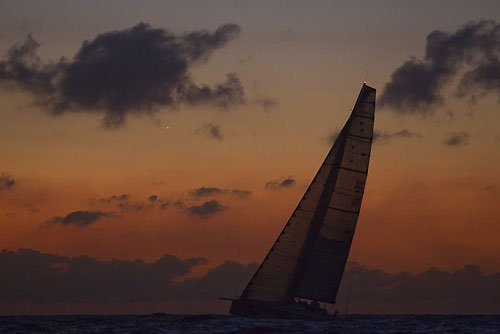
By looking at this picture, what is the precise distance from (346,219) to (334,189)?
8.04 feet

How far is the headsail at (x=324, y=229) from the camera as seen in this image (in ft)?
198

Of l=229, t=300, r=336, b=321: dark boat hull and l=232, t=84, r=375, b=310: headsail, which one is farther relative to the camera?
l=229, t=300, r=336, b=321: dark boat hull

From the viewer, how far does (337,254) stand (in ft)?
200

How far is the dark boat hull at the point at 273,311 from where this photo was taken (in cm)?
6070

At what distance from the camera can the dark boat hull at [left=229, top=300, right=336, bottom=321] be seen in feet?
199

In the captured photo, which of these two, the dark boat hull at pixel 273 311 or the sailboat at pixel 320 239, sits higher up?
the sailboat at pixel 320 239

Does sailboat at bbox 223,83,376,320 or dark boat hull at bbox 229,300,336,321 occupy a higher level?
sailboat at bbox 223,83,376,320

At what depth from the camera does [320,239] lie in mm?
61188

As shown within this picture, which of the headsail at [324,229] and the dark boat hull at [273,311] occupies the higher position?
the headsail at [324,229]

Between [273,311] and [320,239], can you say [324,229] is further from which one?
[273,311]

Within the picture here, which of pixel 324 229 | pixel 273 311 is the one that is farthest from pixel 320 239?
pixel 273 311

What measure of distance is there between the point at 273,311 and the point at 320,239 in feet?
21.6

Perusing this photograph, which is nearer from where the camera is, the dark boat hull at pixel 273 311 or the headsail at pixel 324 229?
the headsail at pixel 324 229

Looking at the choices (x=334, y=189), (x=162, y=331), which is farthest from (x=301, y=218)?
(x=162, y=331)
